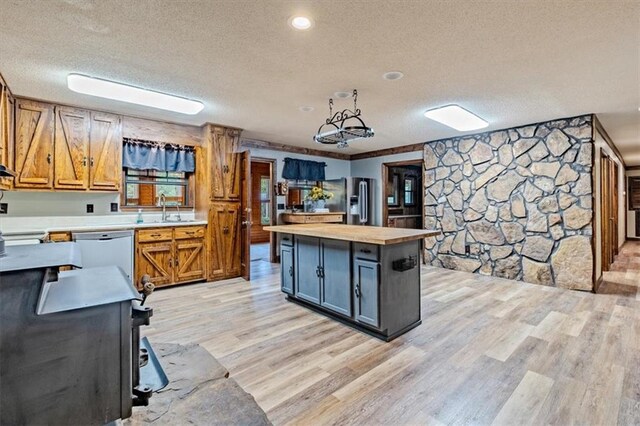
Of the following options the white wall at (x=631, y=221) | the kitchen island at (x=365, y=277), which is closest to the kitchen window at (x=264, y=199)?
the kitchen island at (x=365, y=277)

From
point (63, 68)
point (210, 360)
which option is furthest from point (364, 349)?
point (63, 68)

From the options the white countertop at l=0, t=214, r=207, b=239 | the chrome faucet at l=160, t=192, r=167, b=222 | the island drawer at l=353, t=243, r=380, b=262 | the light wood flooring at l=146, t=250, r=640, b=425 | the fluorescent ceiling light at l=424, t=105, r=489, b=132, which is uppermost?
the fluorescent ceiling light at l=424, t=105, r=489, b=132

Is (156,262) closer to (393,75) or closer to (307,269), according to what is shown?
(307,269)

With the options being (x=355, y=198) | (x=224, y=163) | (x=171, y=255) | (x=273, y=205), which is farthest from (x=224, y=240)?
(x=355, y=198)

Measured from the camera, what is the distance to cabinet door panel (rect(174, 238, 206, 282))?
14.9 feet

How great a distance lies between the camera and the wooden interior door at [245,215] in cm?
495

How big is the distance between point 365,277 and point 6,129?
3995 millimetres

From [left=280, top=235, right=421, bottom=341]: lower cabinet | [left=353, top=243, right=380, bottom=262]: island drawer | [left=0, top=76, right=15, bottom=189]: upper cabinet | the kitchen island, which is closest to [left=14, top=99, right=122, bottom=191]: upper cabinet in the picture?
[left=0, top=76, right=15, bottom=189]: upper cabinet

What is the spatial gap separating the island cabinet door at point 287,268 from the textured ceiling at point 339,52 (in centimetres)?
178

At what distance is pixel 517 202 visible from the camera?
4.90 meters

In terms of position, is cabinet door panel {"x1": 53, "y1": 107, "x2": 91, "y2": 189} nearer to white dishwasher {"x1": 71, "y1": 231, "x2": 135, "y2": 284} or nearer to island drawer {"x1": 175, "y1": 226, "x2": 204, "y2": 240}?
white dishwasher {"x1": 71, "y1": 231, "x2": 135, "y2": 284}

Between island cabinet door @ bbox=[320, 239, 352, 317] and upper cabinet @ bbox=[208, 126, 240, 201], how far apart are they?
225 centimetres

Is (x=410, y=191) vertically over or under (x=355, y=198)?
over

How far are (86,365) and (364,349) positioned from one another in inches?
86.5
